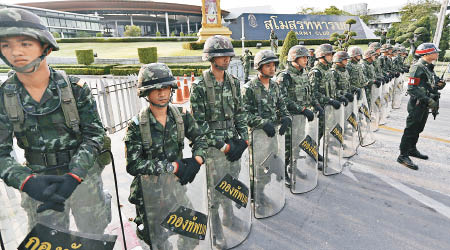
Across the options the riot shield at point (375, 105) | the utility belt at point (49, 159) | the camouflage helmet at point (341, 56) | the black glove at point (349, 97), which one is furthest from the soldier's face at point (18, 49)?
the riot shield at point (375, 105)

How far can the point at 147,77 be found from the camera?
6.79 ft

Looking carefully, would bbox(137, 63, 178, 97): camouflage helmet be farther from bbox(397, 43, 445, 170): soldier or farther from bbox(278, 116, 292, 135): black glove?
bbox(397, 43, 445, 170): soldier

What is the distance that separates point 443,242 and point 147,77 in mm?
3272

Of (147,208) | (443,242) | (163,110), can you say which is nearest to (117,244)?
(147,208)

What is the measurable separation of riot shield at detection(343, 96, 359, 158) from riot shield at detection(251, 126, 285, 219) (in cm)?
191

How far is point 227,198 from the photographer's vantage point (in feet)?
8.39

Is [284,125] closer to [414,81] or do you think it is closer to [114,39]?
[414,81]

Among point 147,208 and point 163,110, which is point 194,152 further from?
point 147,208

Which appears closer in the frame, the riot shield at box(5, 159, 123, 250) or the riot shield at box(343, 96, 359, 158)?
the riot shield at box(5, 159, 123, 250)

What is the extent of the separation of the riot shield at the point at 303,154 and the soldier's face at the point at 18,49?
8.52 feet

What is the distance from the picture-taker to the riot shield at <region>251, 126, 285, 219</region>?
9.26 ft

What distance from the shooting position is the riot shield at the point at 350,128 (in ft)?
14.6

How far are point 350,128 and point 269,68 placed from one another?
209cm

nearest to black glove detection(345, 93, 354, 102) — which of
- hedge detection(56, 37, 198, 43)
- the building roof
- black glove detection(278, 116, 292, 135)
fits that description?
black glove detection(278, 116, 292, 135)
